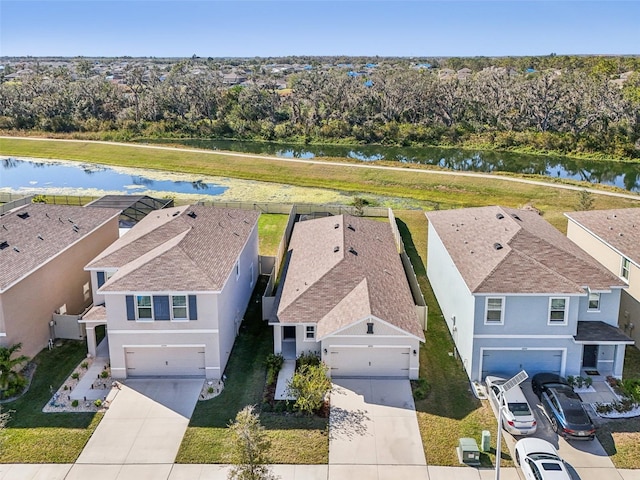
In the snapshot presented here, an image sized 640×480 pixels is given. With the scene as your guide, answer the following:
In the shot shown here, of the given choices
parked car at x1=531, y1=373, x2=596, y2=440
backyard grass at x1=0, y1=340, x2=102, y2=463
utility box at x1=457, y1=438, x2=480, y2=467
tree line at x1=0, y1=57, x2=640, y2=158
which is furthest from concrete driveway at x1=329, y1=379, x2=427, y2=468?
tree line at x1=0, y1=57, x2=640, y2=158

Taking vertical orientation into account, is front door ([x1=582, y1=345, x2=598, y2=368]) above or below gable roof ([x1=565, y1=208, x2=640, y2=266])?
below

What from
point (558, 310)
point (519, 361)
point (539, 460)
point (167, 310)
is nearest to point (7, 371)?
point (167, 310)

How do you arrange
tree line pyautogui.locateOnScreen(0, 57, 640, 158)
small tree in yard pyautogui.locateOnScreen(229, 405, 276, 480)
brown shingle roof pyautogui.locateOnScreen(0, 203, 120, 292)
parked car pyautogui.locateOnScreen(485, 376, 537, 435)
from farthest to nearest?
tree line pyautogui.locateOnScreen(0, 57, 640, 158), brown shingle roof pyautogui.locateOnScreen(0, 203, 120, 292), parked car pyautogui.locateOnScreen(485, 376, 537, 435), small tree in yard pyautogui.locateOnScreen(229, 405, 276, 480)

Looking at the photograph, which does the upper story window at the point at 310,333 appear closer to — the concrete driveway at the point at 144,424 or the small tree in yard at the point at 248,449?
the concrete driveway at the point at 144,424

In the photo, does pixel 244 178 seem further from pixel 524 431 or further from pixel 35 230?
pixel 524 431

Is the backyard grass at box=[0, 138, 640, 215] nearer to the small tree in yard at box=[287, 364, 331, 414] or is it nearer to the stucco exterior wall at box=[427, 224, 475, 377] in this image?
the stucco exterior wall at box=[427, 224, 475, 377]

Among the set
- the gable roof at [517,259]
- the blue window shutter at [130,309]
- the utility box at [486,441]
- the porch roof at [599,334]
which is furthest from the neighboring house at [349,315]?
the porch roof at [599,334]
